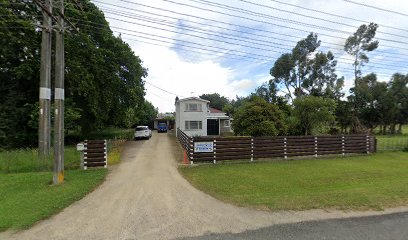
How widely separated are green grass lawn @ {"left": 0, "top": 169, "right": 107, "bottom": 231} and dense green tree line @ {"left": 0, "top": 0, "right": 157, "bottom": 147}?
1029cm

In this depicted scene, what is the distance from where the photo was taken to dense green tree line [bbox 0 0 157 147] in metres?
19.2

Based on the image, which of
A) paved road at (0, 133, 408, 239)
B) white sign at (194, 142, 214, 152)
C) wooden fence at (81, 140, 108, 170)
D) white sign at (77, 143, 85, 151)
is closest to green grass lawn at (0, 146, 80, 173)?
wooden fence at (81, 140, 108, 170)

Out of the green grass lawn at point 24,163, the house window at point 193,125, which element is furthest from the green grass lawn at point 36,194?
the house window at point 193,125

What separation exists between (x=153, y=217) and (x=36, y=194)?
Answer: 13.8ft

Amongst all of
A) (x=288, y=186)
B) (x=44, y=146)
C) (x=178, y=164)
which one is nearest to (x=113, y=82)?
(x=44, y=146)

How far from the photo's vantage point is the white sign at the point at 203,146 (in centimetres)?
1444

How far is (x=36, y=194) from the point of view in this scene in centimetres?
823

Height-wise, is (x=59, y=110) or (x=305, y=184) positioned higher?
(x=59, y=110)

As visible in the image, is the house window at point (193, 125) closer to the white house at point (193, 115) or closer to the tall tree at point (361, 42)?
the white house at point (193, 115)

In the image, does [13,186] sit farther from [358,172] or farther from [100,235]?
[358,172]

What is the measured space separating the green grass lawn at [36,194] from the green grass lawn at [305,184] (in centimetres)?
382

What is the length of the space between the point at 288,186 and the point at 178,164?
6506mm

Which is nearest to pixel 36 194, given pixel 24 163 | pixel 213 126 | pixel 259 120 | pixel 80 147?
pixel 80 147

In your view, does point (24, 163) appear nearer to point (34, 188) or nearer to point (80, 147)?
point (80, 147)
